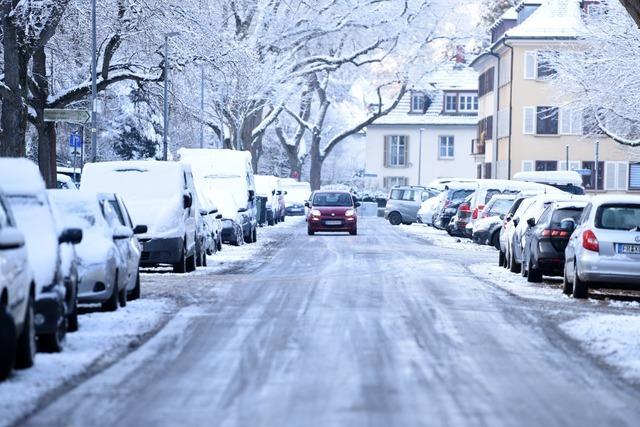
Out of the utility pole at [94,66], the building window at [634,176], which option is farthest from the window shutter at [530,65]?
the utility pole at [94,66]

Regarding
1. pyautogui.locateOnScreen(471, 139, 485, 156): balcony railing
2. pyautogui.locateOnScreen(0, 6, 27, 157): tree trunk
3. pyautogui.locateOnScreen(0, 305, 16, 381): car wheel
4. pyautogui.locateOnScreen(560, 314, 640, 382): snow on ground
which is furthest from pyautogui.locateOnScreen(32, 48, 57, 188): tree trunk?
pyautogui.locateOnScreen(471, 139, 485, 156): balcony railing

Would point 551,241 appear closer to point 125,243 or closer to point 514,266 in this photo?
point 514,266

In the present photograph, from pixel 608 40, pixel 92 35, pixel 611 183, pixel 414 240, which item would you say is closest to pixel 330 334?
pixel 92 35

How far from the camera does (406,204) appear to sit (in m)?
69.8

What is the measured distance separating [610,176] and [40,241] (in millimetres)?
70330

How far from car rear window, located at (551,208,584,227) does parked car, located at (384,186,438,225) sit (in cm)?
4212

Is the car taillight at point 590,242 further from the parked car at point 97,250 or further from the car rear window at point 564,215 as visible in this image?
the parked car at point 97,250

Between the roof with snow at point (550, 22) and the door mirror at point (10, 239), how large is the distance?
69458 millimetres

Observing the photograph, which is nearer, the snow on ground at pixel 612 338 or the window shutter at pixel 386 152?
the snow on ground at pixel 612 338

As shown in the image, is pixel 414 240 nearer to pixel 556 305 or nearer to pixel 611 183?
pixel 556 305

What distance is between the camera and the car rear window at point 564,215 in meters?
26.6

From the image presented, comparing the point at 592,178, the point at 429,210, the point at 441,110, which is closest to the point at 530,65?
the point at 592,178

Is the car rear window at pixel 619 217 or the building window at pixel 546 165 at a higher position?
the building window at pixel 546 165

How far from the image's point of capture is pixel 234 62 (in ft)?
146
